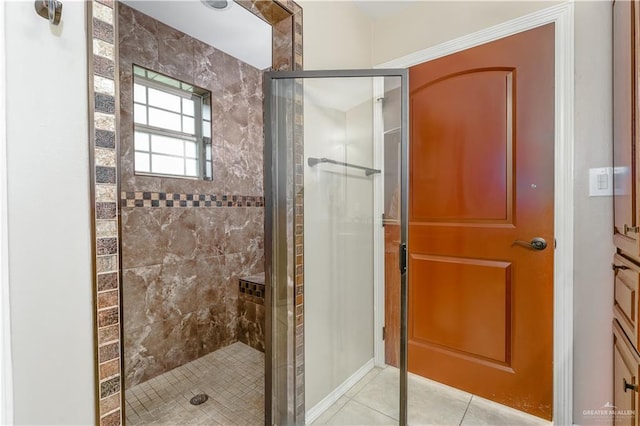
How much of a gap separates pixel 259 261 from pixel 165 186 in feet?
3.75

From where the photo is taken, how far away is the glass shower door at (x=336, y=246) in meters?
1.46

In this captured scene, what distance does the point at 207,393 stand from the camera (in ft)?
6.13

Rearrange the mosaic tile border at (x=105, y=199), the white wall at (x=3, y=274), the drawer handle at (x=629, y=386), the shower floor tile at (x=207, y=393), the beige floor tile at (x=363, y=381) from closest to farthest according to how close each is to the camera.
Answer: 1. the white wall at (x=3, y=274)
2. the mosaic tile border at (x=105, y=199)
3. the drawer handle at (x=629, y=386)
4. the shower floor tile at (x=207, y=393)
5. the beige floor tile at (x=363, y=381)

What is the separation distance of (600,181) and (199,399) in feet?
8.14

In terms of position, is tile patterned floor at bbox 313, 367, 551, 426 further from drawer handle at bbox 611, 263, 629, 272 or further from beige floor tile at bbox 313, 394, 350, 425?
drawer handle at bbox 611, 263, 629, 272

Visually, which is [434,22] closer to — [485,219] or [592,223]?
[485,219]

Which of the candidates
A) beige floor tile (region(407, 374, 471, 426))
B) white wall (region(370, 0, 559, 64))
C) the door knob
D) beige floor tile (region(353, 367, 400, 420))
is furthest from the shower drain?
white wall (region(370, 0, 559, 64))

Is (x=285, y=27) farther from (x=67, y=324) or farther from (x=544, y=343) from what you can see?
(x=544, y=343)

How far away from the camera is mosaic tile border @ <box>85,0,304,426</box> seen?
0.81 m

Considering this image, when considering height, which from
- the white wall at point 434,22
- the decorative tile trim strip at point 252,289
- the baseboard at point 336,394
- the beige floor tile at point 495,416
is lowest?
the beige floor tile at point 495,416

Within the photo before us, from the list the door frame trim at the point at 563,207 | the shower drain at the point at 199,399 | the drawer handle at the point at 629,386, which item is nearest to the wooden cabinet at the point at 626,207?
the drawer handle at the point at 629,386

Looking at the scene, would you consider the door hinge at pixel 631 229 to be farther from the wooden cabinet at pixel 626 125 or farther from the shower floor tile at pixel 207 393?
the shower floor tile at pixel 207 393

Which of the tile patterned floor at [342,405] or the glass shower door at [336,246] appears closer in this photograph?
the glass shower door at [336,246]

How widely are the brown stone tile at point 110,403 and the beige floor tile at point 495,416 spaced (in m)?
1.64
